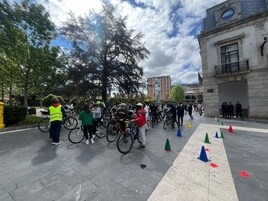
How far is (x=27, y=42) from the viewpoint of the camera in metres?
13.1

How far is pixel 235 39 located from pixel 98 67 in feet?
52.5

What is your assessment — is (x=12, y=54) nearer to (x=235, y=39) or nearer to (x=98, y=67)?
(x=98, y=67)

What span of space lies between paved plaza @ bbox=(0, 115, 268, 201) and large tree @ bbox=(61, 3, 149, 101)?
15.8 m

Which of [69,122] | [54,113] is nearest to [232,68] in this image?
[69,122]

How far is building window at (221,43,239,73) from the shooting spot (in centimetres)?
1781

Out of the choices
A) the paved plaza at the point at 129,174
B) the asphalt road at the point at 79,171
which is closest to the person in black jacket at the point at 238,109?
the paved plaza at the point at 129,174

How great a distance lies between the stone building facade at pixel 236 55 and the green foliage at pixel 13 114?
18387mm

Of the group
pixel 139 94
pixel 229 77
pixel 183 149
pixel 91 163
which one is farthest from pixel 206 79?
pixel 91 163

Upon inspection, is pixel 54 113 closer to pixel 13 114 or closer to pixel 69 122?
pixel 69 122

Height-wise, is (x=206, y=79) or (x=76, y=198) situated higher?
(x=206, y=79)

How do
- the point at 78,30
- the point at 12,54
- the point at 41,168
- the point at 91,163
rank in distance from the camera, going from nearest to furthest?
1. the point at 41,168
2. the point at 91,163
3. the point at 12,54
4. the point at 78,30

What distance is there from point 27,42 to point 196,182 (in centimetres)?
1511

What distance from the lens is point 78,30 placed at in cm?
2122

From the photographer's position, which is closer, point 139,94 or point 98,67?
point 98,67
